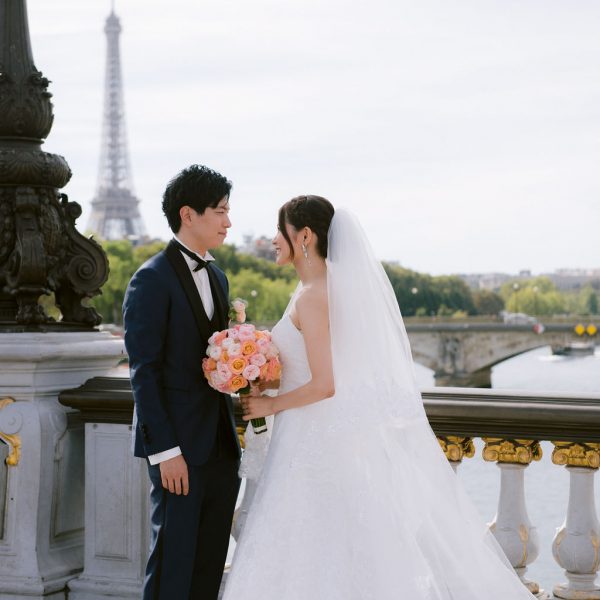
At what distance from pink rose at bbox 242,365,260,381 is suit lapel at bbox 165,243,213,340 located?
0.82 ft

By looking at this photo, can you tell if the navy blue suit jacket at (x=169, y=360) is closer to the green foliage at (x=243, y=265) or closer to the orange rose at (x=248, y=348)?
the orange rose at (x=248, y=348)

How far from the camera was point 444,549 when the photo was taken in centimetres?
355

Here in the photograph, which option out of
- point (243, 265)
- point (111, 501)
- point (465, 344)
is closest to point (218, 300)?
point (111, 501)

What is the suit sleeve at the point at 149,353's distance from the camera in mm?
3391

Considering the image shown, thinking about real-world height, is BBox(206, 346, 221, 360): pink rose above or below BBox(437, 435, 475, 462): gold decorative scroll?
above

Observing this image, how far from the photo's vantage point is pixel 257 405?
3596mm

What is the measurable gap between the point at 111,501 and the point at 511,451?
5.52ft

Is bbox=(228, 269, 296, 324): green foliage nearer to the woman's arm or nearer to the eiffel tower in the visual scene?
the eiffel tower

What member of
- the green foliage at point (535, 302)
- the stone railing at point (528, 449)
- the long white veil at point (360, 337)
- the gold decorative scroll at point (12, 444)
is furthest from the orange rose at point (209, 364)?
the green foliage at point (535, 302)

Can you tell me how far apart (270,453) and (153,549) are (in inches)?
19.6

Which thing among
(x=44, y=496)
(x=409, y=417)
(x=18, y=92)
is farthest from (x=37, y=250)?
(x=409, y=417)

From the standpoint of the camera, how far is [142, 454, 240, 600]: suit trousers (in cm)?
350

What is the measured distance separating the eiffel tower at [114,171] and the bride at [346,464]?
85282mm

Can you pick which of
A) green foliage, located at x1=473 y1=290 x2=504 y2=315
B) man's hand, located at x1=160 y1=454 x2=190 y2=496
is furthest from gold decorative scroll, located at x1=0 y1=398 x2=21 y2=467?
green foliage, located at x1=473 y1=290 x2=504 y2=315
